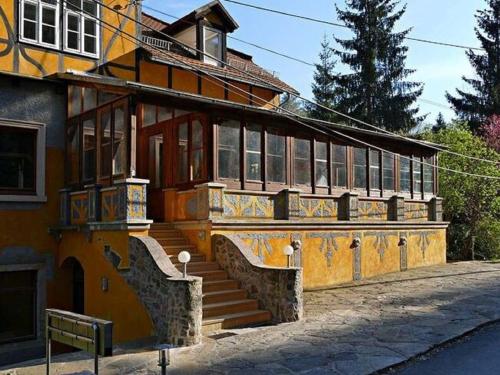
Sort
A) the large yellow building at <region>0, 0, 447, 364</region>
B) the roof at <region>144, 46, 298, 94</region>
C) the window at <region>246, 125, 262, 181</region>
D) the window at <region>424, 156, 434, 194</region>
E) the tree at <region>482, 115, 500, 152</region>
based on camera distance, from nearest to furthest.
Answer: the large yellow building at <region>0, 0, 447, 364</region> → the window at <region>246, 125, 262, 181</region> → the roof at <region>144, 46, 298, 94</region> → the window at <region>424, 156, 434, 194</region> → the tree at <region>482, 115, 500, 152</region>

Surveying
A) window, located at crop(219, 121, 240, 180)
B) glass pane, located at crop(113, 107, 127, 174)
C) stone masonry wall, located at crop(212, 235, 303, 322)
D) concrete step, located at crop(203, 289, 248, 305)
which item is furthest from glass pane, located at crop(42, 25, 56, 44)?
concrete step, located at crop(203, 289, 248, 305)

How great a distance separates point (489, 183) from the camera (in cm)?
2134

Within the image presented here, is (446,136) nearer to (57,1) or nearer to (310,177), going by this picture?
(310,177)

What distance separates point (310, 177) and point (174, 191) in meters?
4.09

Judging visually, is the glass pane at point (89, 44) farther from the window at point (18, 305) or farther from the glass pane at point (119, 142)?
the window at point (18, 305)

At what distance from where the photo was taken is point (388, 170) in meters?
17.9

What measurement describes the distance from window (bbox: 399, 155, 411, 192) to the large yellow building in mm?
1728

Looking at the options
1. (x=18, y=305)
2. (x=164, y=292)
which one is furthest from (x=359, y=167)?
(x=18, y=305)

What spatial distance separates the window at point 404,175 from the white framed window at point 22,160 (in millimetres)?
11267

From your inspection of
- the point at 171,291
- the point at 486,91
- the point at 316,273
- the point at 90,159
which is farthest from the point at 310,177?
the point at 486,91

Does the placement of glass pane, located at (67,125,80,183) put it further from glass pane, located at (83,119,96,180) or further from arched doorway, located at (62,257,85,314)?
arched doorway, located at (62,257,85,314)

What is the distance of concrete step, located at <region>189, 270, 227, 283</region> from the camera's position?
10977 millimetres

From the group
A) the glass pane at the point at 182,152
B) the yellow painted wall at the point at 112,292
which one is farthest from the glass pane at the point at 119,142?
the glass pane at the point at 182,152

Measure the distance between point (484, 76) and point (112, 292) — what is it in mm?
34311
